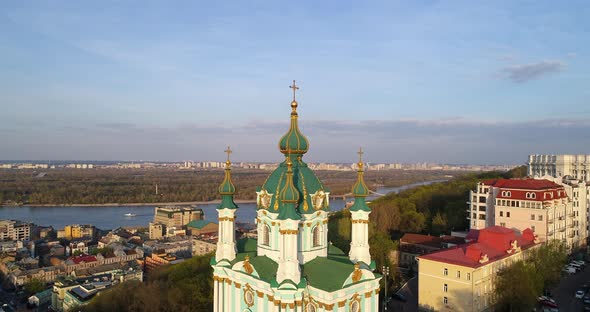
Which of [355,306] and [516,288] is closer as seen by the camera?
[355,306]

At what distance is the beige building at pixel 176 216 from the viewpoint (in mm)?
63856

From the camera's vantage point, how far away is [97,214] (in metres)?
81.4

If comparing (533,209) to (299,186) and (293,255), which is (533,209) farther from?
(293,255)

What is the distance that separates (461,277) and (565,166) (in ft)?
103

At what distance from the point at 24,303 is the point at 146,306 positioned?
19.5 m

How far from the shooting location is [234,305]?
36.8 ft

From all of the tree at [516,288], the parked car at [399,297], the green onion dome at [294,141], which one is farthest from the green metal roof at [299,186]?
the parked car at [399,297]

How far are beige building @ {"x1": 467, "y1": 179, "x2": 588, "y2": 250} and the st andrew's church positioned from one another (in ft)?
61.5

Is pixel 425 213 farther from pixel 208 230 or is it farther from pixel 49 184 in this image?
pixel 49 184

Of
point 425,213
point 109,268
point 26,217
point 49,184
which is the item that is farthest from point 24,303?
point 49,184

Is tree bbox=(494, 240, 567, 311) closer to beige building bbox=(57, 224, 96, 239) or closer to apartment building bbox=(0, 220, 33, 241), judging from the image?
beige building bbox=(57, 224, 96, 239)

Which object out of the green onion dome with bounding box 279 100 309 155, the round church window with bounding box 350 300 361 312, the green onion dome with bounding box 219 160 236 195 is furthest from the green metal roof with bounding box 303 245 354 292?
the green onion dome with bounding box 219 160 236 195

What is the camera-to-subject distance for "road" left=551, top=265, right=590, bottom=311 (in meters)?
20.0

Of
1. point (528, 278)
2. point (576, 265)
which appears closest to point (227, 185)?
point (528, 278)
